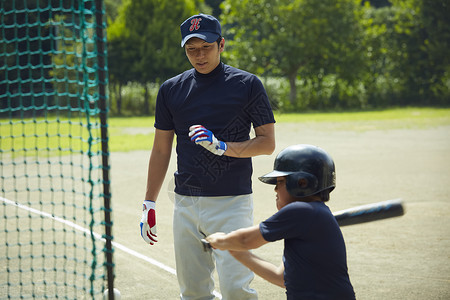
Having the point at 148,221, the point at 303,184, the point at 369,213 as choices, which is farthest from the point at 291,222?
the point at 148,221

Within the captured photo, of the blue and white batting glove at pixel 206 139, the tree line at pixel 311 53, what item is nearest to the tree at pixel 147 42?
the tree line at pixel 311 53

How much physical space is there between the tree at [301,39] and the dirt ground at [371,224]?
64.3ft

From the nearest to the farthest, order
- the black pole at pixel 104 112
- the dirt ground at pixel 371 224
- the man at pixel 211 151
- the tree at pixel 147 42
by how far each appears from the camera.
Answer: the black pole at pixel 104 112
the man at pixel 211 151
the dirt ground at pixel 371 224
the tree at pixel 147 42

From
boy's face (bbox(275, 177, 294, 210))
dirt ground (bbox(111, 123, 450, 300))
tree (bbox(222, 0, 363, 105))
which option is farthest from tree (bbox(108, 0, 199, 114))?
boy's face (bbox(275, 177, 294, 210))

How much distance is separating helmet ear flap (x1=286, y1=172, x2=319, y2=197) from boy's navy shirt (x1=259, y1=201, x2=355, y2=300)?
0.08 metres

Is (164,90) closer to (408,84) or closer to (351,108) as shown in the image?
(351,108)

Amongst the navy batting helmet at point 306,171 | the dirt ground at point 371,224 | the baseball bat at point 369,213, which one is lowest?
the dirt ground at point 371,224

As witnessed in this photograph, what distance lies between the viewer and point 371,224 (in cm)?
735

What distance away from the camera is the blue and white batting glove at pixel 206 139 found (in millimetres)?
3355

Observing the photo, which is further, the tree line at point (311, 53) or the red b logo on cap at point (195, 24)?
the tree line at point (311, 53)

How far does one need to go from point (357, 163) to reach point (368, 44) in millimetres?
24345

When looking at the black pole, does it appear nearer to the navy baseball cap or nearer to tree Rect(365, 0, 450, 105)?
the navy baseball cap

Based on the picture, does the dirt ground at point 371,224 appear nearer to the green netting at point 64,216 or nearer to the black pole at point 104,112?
the green netting at point 64,216

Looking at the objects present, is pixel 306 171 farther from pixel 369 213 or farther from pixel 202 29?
pixel 202 29
